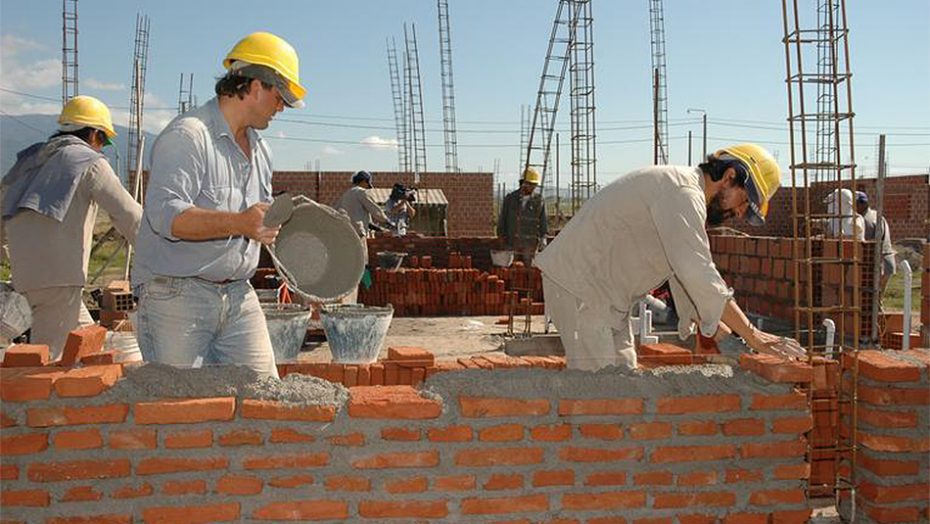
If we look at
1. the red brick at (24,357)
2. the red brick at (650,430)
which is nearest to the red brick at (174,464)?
the red brick at (24,357)

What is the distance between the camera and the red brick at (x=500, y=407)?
2.59m

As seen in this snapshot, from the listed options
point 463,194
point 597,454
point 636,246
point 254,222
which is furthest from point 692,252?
point 463,194

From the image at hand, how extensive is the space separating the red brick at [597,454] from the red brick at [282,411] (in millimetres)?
789

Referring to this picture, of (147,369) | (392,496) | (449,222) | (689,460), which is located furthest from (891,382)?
(449,222)

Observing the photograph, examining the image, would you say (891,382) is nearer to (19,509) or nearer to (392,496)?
(392,496)

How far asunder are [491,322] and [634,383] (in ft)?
22.4

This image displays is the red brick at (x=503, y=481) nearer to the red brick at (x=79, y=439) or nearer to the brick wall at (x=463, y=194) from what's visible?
the red brick at (x=79, y=439)

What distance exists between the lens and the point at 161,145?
2510mm

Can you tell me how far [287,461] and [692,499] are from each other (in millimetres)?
1366

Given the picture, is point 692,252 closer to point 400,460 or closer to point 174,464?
point 400,460

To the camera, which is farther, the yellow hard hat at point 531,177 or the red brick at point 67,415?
the yellow hard hat at point 531,177

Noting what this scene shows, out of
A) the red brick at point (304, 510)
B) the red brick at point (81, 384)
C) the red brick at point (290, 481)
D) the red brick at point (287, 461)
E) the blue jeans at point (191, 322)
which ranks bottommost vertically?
the red brick at point (304, 510)

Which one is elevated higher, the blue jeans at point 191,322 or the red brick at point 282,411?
the blue jeans at point 191,322

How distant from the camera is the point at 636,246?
314 cm
